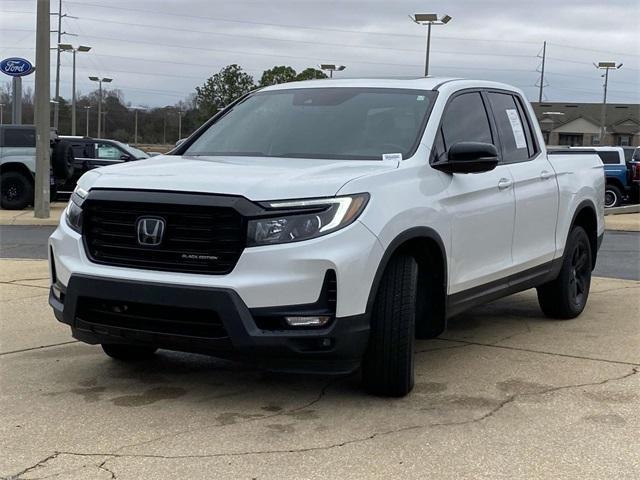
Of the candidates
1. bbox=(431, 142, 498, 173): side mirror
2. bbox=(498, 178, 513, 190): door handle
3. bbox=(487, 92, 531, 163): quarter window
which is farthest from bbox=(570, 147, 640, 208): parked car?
bbox=(431, 142, 498, 173): side mirror

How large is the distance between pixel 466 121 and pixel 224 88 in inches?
2310

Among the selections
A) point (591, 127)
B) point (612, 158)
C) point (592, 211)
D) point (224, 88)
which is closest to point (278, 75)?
point (224, 88)

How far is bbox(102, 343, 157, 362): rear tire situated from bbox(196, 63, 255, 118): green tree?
57528mm

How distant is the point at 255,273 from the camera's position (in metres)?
4.12

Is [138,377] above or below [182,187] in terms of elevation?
below

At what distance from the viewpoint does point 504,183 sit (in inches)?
229

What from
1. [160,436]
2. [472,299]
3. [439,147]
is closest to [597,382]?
[472,299]

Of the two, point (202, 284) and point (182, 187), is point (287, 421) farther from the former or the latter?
point (182, 187)

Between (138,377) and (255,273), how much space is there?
4.90ft

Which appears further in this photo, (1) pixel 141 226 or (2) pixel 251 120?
(2) pixel 251 120

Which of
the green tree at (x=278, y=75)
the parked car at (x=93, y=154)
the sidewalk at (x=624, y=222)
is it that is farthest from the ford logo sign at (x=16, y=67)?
the green tree at (x=278, y=75)

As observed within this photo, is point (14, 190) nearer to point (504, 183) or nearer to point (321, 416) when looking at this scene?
point (504, 183)

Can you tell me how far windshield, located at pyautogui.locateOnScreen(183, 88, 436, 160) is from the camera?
522cm

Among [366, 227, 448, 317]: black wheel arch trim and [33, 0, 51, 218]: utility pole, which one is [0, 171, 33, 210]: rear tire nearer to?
[33, 0, 51, 218]: utility pole
